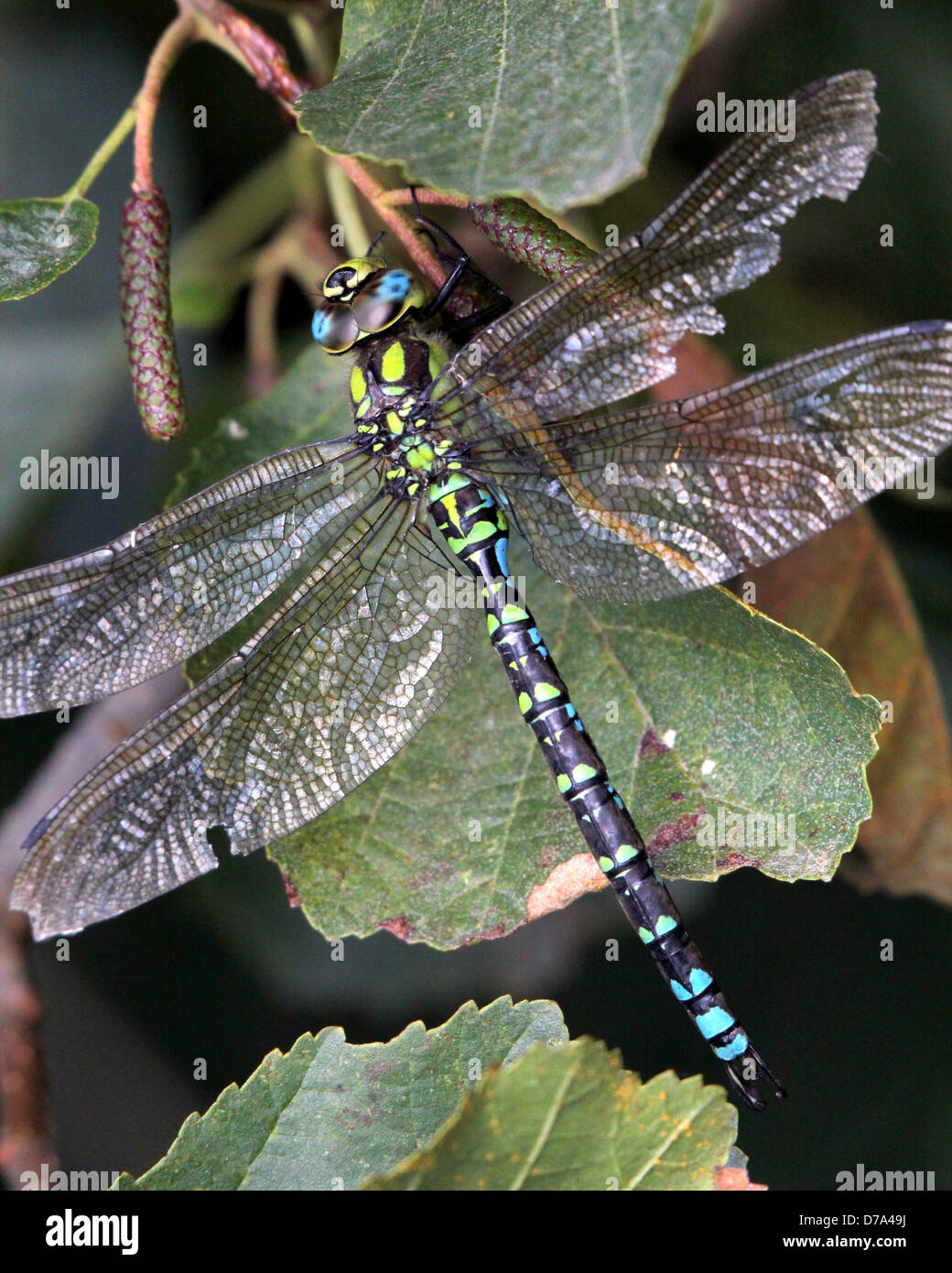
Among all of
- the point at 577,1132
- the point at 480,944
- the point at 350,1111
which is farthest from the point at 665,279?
the point at 480,944

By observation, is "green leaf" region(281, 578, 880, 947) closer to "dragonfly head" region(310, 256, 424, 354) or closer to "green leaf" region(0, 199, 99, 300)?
"dragonfly head" region(310, 256, 424, 354)

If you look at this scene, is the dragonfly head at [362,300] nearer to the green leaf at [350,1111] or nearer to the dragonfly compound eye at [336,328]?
the dragonfly compound eye at [336,328]

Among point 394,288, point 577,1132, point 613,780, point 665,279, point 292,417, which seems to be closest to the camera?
point 577,1132

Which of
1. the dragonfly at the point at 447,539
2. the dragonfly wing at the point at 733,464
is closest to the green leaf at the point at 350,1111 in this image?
the dragonfly at the point at 447,539

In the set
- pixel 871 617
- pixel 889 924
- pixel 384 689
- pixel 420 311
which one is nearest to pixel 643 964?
pixel 889 924

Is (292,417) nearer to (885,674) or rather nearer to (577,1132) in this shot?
(885,674)

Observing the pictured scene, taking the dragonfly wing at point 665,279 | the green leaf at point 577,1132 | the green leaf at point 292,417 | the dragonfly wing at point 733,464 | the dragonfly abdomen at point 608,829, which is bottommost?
the green leaf at point 577,1132

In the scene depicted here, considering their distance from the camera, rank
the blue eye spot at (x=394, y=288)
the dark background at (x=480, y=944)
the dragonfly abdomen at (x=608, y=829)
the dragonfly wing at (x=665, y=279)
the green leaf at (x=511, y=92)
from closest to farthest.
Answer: the green leaf at (x=511, y=92), the dragonfly wing at (x=665, y=279), the dragonfly abdomen at (x=608, y=829), the blue eye spot at (x=394, y=288), the dark background at (x=480, y=944)
